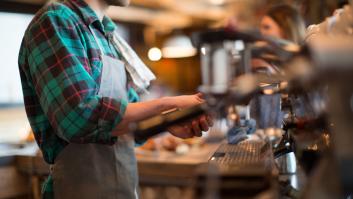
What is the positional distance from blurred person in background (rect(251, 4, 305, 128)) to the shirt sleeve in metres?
0.35

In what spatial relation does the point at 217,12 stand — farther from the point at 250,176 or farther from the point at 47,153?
the point at 250,176

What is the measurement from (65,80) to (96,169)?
13.8 inches

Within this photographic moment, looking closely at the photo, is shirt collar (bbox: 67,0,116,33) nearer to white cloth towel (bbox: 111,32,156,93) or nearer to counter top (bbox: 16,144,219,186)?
white cloth towel (bbox: 111,32,156,93)

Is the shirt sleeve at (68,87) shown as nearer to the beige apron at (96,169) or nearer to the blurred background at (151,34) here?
the beige apron at (96,169)

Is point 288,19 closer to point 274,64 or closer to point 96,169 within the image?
point 96,169

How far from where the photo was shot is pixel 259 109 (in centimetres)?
117

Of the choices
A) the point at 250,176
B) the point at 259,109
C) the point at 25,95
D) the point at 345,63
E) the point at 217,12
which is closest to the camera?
the point at 345,63

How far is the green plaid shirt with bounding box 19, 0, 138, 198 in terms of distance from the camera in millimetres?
1221

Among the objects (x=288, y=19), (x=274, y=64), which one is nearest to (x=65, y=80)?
(x=274, y=64)

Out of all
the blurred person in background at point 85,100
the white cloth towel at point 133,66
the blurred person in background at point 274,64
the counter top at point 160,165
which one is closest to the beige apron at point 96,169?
the blurred person in background at point 85,100

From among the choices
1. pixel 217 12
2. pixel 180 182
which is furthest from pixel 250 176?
pixel 217 12

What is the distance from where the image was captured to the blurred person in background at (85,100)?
1.23m

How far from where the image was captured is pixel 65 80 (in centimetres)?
123

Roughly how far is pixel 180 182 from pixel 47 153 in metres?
1.21
